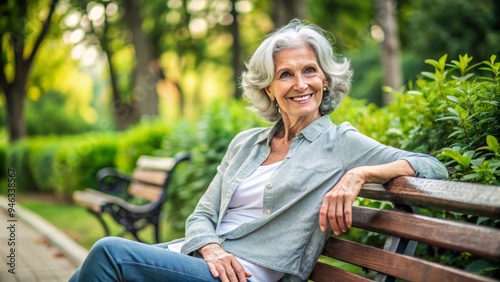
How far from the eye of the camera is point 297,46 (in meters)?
2.71

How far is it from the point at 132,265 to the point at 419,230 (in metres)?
1.13

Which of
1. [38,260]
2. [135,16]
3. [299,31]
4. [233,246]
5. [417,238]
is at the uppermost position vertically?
[135,16]

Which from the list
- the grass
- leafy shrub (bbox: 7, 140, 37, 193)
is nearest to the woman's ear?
the grass

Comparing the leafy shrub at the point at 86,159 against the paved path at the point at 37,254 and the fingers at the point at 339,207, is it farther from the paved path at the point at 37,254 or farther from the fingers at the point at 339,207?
the fingers at the point at 339,207

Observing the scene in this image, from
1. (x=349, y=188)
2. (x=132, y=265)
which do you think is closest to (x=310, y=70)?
(x=349, y=188)

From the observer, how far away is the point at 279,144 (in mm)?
2842

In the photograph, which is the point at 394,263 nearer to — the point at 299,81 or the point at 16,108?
the point at 299,81

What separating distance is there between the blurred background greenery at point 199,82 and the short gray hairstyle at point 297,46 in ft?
0.97

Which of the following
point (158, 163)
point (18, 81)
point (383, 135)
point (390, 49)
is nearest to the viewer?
point (383, 135)

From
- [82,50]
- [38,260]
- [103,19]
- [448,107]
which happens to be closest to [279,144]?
[448,107]

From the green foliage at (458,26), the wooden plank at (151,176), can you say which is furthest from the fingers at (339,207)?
the green foliage at (458,26)

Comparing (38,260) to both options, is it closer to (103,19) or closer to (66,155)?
(66,155)

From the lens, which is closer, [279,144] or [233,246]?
[233,246]

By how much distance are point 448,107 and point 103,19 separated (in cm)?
1568
